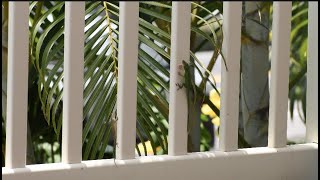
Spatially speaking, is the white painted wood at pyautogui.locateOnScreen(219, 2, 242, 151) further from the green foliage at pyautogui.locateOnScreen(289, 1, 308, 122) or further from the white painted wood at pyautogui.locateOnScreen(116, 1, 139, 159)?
the green foliage at pyautogui.locateOnScreen(289, 1, 308, 122)

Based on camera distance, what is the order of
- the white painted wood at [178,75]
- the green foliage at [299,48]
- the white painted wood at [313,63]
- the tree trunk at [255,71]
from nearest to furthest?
the white painted wood at [178,75]
the white painted wood at [313,63]
the tree trunk at [255,71]
the green foliage at [299,48]

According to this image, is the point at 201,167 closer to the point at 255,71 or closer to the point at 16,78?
the point at 16,78

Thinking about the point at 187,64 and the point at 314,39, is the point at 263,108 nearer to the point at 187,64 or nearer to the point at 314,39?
the point at 314,39

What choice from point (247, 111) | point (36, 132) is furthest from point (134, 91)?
point (36, 132)

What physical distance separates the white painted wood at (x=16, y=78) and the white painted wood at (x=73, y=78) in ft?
0.22

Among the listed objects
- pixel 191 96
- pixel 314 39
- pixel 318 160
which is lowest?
pixel 318 160

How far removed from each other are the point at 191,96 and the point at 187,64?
60mm

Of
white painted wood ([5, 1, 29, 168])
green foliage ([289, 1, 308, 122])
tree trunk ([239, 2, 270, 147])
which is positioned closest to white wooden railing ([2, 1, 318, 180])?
white painted wood ([5, 1, 29, 168])

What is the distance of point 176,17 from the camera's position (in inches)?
38.0

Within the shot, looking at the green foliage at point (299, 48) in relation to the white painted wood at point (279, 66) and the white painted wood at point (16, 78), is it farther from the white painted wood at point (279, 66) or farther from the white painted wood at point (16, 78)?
the white painted wood at point (16, 78)

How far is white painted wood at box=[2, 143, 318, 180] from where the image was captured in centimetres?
88

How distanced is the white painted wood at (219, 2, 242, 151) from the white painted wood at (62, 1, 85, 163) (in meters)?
0.27

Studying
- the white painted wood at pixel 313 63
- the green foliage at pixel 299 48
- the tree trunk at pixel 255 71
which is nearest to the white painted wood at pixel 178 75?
the white painted wood at pixel 313 63

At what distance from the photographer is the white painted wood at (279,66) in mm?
1066
